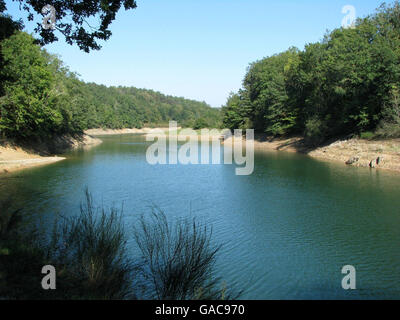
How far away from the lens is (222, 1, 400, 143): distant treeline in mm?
32494

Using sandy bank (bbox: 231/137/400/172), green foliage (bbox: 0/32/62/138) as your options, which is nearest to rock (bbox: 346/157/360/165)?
sandy bank (bbox: 231/137/400/172)

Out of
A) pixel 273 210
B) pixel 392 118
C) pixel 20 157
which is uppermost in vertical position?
pixel 392 118

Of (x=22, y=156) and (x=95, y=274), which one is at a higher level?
(x=22, y=156)

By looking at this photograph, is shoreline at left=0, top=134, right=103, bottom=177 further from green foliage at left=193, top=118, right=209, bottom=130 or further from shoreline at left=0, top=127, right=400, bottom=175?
green foliage at left=193, top=118, right=209, bottom=130

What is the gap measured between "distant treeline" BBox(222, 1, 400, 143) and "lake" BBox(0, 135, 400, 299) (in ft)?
24.4

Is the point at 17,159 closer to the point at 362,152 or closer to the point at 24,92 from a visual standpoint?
the point at 24,92

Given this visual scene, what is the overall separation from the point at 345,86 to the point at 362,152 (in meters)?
8.78

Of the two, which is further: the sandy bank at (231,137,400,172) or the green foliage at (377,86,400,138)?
the green foliage at (377,86,400,138)

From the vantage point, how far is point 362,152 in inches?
1335

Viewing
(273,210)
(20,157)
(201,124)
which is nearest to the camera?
(273,210)

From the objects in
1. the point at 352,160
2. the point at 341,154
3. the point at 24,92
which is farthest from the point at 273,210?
the point at 24,92
